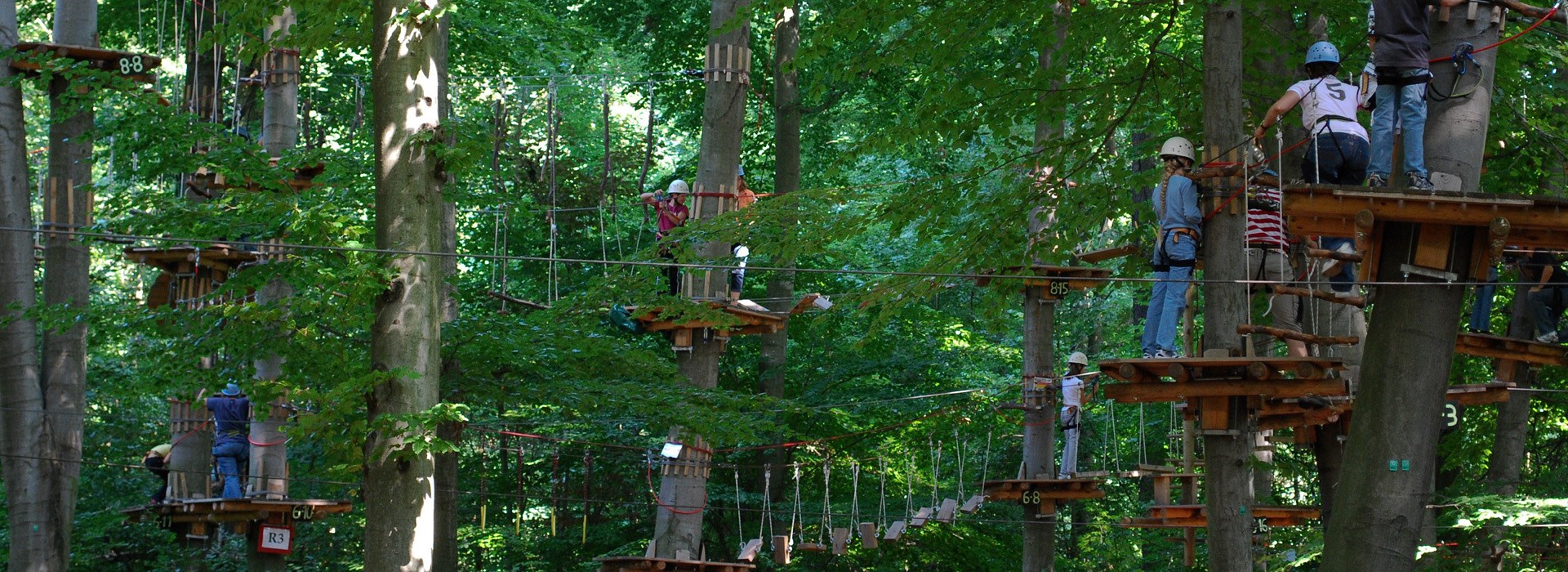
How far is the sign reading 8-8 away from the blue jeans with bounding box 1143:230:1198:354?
885 cm

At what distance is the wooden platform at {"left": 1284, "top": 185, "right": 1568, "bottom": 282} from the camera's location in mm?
7633

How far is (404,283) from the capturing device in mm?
8633

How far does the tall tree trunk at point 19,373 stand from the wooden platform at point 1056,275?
881 centimetres

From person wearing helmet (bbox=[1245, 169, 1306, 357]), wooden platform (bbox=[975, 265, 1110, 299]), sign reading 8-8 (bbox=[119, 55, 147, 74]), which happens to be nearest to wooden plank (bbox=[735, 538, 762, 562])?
wooden platform (bbox=[975, 265, 1110, 299])

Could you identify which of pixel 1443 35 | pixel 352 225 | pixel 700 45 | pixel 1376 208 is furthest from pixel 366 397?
pixel 700 45

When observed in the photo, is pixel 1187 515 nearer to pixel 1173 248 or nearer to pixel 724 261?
pixel 724 261

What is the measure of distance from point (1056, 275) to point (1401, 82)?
21.5 feet

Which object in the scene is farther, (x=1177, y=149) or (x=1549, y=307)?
(x=1549, y=307)

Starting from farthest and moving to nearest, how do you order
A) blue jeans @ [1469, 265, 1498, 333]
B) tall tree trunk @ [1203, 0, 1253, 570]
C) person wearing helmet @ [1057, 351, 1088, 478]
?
person wearing helmet @ [1057, 351, 1088, 478] < blue jeans @ [1469, 265, 1498, 333] < tall tree trunk @ [1203, 0, 1253, 570]

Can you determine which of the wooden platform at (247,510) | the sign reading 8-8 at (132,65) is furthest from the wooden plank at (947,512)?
the sign reading 8-8 at (132,65)

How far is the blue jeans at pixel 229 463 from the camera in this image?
14.9 m

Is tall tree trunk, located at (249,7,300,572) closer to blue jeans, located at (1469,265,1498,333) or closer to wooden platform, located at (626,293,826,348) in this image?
wooden platform, located at (626,293,826,348)

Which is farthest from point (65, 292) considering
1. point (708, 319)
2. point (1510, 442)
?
point (1510, 442)

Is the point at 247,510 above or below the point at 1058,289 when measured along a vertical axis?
below
